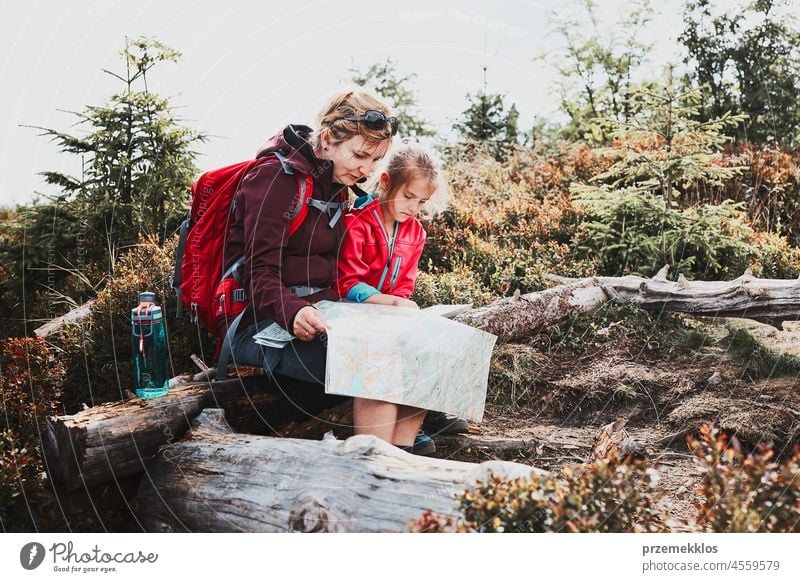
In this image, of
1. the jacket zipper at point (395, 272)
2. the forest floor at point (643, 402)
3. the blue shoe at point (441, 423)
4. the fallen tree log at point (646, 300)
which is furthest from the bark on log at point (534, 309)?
the jacket zipper at point (395, 272)

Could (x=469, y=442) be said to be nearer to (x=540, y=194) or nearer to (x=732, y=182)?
(x=540, y=194)

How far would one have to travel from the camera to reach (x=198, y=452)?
2.87m

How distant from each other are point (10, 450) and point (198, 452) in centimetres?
75

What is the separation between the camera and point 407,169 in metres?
3.26

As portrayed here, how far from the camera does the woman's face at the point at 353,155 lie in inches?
120

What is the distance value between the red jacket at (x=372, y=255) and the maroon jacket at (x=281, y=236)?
65mm

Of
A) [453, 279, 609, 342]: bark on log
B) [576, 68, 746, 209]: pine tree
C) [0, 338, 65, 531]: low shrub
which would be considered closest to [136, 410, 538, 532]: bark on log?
[0, 338, 65, 531]: low shrub

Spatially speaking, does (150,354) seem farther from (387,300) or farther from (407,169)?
(407,169)

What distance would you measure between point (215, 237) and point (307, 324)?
1.96 feet

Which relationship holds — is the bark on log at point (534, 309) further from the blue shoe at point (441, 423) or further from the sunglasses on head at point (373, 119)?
the sunglasses on head at point (373, 119)

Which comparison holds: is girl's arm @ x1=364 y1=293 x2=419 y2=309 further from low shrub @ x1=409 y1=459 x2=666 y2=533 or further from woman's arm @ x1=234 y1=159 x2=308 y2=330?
low shrub @ x1=409 y1=459 x2=666 y2=533

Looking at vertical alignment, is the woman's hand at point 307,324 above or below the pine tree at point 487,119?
below

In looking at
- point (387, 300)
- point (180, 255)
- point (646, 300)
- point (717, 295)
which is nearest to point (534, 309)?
point (646, 300)

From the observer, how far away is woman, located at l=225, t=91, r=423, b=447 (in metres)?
2.87
